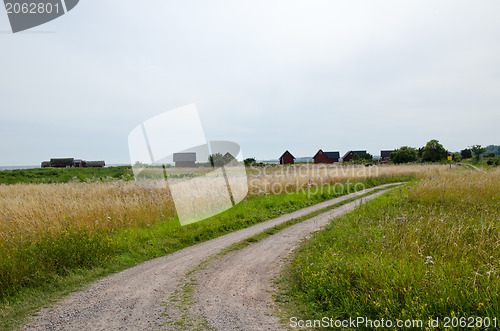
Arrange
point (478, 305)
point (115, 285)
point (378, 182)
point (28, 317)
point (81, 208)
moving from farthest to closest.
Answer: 1. point (378, 182)
2. point (81, 208)
3. point (115, 285)
4. point (28, 317)
5. point (478, 305)

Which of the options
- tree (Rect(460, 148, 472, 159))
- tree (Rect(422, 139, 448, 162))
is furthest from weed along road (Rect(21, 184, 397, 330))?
tree (Rect(460, 148, 472, 159))

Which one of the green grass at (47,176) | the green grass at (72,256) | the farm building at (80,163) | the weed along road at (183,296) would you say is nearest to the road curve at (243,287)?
the weed along road at (183,296)

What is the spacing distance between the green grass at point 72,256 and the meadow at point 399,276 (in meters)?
4.39

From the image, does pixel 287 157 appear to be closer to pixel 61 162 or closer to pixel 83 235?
pixel 61 162

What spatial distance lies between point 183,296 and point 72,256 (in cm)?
380

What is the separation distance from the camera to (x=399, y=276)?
186 inches

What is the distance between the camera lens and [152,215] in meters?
11.3

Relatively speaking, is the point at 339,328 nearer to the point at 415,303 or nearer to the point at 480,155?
the point at 415,303

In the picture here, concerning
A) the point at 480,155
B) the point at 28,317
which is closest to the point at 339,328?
the point at 28,317

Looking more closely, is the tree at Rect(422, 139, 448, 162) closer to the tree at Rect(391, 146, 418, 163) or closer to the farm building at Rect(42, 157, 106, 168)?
the tree at Rect(391, 146, 418, 163)

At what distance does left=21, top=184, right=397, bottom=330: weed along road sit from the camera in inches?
174

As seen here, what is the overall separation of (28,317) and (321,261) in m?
5.81

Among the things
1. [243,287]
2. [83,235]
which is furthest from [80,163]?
[243,287]

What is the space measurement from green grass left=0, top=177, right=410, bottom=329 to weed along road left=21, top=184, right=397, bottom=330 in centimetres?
54
